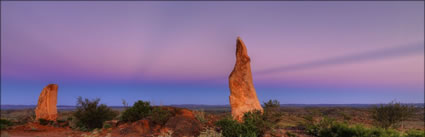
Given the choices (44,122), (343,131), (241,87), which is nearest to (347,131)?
(343,131)

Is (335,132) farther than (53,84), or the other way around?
(53,84)

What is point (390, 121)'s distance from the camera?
44.4 feet

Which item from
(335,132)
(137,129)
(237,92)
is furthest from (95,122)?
(335,132)

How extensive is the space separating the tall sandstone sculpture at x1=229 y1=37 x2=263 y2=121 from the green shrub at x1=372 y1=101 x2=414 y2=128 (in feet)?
23.3

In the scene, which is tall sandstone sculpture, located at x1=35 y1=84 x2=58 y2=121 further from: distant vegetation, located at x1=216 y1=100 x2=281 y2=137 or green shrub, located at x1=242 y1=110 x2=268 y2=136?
green shrub, located at x1=242 y1=110 x2=268 y2=136

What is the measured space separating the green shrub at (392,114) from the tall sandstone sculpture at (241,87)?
7.10m

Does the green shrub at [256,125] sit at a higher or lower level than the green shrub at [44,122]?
higher

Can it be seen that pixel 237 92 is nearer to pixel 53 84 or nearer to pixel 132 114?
pixel 132 114

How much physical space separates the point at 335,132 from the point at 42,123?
1801 centimetres

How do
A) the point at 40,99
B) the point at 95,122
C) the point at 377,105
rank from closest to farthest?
the point at 377,105 → the point at 95,122 → the point at 40,99

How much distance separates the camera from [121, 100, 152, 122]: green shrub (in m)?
13.5

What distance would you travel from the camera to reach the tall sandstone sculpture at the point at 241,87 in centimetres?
1187

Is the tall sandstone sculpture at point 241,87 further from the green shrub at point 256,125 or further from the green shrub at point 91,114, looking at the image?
the green shrub at point 91,114

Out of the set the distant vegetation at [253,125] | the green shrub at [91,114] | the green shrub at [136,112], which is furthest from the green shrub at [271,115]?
the green shrub at [91,114]
